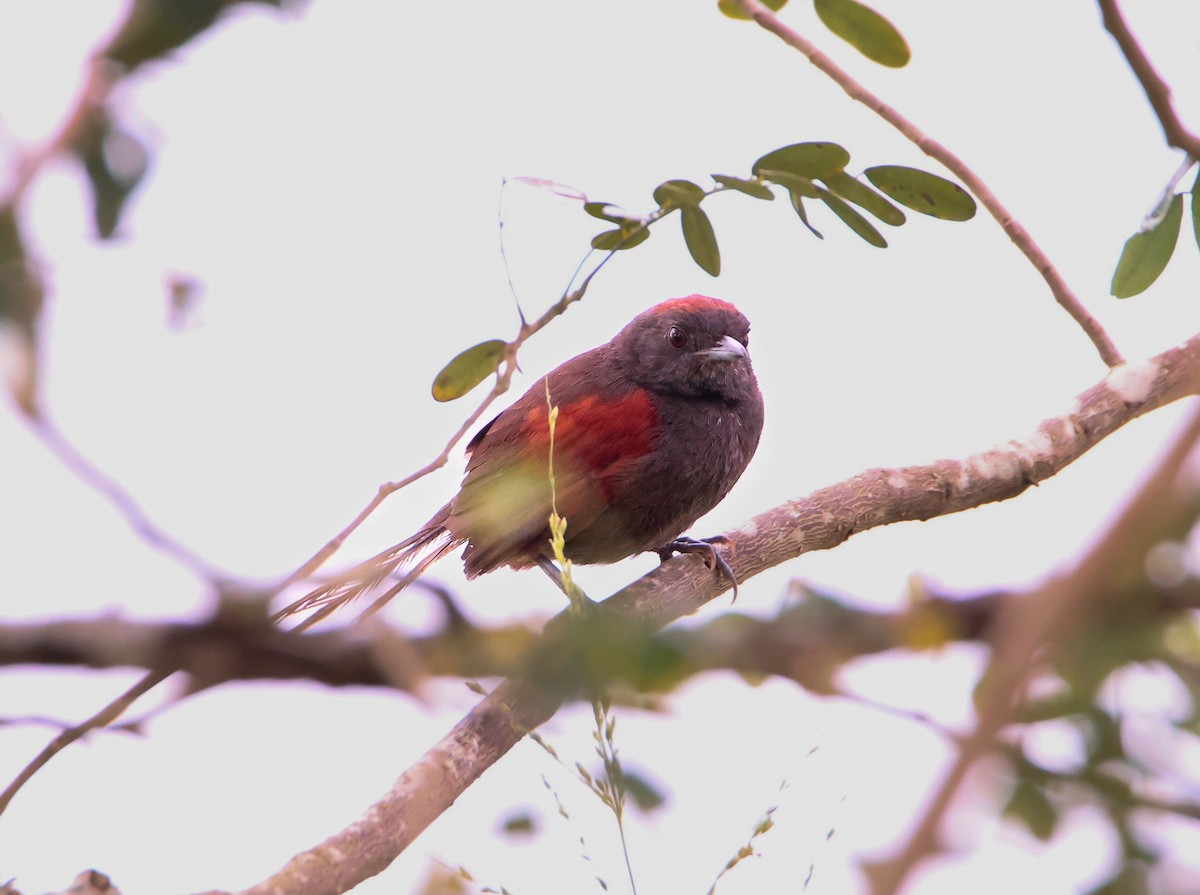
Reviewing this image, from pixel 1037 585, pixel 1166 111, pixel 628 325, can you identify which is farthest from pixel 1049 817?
pixel 628 325

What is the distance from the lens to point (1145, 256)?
2.92 meters

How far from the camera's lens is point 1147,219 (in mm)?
2852

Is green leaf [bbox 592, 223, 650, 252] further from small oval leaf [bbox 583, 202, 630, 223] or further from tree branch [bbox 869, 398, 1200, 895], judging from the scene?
tree branch [bbox 869, 398, 1200, 895]

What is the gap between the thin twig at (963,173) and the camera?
325 cm

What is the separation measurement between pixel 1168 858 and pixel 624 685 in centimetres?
36

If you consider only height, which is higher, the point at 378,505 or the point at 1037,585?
the point at 378,505

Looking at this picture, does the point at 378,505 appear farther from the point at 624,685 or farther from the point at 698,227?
the point at 698,227

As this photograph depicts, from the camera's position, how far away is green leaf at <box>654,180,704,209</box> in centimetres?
285

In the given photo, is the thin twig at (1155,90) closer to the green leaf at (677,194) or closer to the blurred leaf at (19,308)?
the green leaf at (677,194)

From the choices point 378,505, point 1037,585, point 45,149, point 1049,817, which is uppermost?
point 45,149

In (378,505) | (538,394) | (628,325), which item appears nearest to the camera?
(378,505)

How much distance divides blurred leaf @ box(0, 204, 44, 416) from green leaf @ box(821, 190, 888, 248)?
2.40 meters

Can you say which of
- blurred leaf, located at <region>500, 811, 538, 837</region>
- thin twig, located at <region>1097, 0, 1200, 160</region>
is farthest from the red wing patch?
blurred leaf, located at <region>500, 811, 538, 837</region>

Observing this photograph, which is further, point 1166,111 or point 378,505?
point 1166,111
